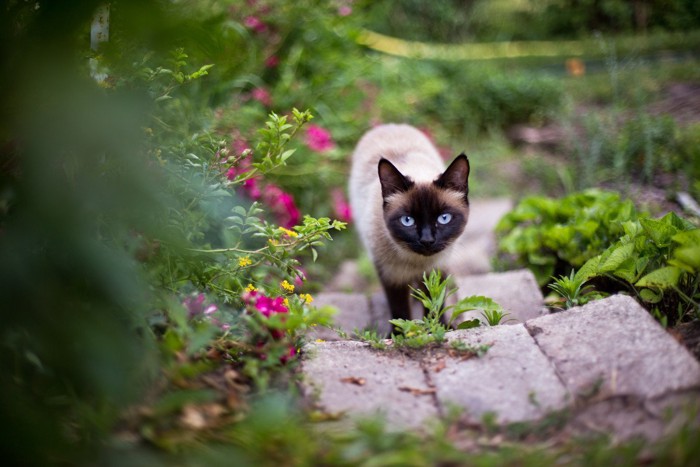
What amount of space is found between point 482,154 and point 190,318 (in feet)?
14.8

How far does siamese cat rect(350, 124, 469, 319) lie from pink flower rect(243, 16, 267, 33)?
5.78 ft

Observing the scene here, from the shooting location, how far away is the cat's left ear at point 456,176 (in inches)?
120

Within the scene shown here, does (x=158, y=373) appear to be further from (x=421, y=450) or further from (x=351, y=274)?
(x=351, y=274)

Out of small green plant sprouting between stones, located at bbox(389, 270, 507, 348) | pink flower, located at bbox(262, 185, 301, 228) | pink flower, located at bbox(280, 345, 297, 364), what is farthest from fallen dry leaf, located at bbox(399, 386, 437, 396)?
pink flower, located at bbox(262, 185, 301, 228)

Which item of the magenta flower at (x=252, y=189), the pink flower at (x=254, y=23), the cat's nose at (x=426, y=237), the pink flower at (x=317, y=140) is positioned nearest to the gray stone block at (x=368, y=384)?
the cat's nose at (x=426, y=237)

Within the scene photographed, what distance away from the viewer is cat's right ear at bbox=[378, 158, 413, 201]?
3.06 m

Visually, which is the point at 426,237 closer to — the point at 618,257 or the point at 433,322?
the point at 433,322

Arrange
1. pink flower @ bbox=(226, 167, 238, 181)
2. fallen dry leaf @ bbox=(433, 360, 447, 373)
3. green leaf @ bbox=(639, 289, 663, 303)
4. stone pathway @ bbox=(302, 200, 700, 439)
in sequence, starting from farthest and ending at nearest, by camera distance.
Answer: pink flower @ bbox=(226, 167, 238, 181)
green leaf @ bbox=(639, 289, 663, 303)
fallen dry leaf @ bbox=(433, 360, 447, 373)
stone pathway @ bbox=(302, 200, 700, 439)

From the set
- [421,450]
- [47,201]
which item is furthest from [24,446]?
[421,450]

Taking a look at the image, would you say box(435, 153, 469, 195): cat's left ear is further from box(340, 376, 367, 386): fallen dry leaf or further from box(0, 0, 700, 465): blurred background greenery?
box(340, 376, 367, 386): fallen dry leaf

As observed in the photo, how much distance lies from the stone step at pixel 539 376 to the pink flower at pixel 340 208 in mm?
2439

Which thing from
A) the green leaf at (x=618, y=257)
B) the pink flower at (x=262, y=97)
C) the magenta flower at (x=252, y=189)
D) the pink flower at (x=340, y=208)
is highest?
the pink flower at (x=262, y=97)

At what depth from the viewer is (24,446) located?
1251mm

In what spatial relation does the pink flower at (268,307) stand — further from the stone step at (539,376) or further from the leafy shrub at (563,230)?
the leafy shrub at (563,230)
